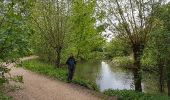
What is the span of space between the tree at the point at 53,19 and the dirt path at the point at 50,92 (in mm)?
5877

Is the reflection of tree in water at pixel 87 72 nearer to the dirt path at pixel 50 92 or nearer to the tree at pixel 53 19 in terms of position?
the tree at pixel 53 19

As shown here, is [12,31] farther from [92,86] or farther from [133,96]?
[92,86]

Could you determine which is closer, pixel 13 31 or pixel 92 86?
pixel 13 31

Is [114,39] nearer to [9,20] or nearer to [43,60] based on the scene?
[9,20]

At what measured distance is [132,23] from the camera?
17.0m

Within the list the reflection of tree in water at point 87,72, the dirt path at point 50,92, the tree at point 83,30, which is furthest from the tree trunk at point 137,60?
the reflection of tree in water at point 87,72

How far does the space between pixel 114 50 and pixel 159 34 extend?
17.6ft

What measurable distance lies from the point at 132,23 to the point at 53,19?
31.0 feet

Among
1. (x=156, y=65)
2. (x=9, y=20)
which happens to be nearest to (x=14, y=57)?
(x=9, y=20)

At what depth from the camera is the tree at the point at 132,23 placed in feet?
54.8

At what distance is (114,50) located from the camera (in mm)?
19078

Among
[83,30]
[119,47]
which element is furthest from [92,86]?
[83,30]

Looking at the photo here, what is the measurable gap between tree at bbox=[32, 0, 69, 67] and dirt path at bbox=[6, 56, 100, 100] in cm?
588

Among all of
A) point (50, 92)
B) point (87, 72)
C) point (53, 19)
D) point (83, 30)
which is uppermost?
point (53, 19)
